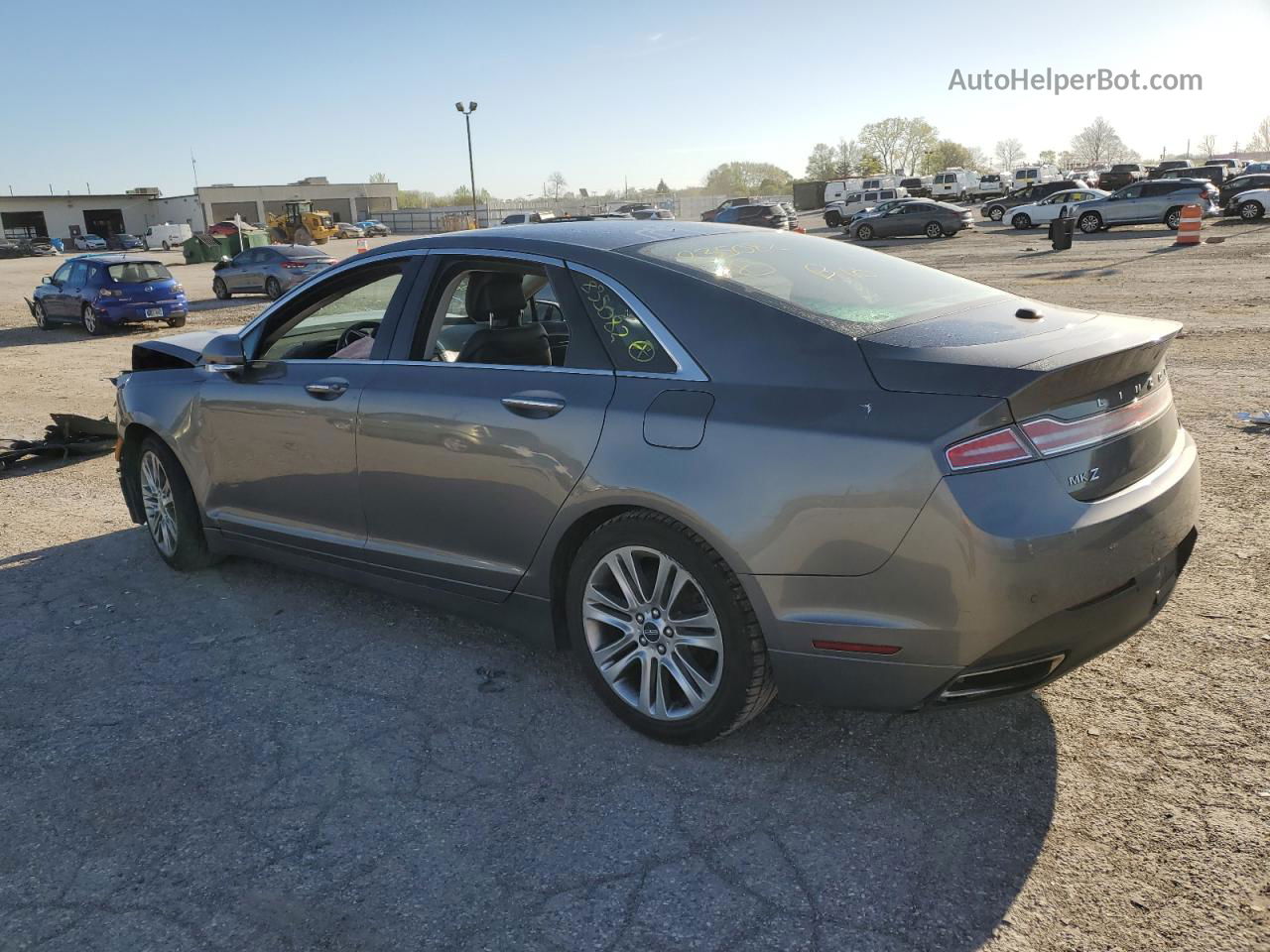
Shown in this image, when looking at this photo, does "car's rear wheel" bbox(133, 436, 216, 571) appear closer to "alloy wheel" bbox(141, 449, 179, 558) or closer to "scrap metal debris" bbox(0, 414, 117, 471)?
"alloy wheel" bbox(141, 449, 179, 558)

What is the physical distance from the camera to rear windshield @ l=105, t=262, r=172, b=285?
19875 millimetres

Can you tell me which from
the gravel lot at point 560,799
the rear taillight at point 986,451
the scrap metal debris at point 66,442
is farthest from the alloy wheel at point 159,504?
the rear taillight at point 986,451

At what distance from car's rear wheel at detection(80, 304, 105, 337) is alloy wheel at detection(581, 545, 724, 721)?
19.8 m

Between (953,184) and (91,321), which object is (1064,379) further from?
(953,184)

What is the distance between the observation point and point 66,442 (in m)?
8.42

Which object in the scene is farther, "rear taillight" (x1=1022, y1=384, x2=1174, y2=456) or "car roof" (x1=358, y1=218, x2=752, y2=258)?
"car roof" (x1=358, y1=218, x2=752, y2=258)

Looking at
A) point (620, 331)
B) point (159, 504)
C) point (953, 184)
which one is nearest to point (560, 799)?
point (620, 331)

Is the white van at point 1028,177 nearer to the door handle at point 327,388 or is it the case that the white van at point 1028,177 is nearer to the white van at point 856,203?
the white van at point 856,203

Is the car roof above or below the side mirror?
above

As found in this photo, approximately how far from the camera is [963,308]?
11.2 ft

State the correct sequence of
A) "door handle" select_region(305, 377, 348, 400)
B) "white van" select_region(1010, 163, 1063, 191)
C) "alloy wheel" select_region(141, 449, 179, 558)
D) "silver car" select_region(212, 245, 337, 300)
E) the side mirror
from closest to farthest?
"door handle" select_region(305, 377, 348, 400) < the side mirror < "alloy wheel" select_region(141, 449, 179, 558) < "silver car" select_region(212, 245, 337, 300) < "white van" select_region(1010, 163, 1063, 191)

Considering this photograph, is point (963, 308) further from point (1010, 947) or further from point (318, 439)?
point (318, 439)

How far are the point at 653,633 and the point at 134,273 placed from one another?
789 inches

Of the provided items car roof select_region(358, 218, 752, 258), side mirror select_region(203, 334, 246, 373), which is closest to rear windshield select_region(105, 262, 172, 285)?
side mirror select_region(203, 334, 246, 373)
